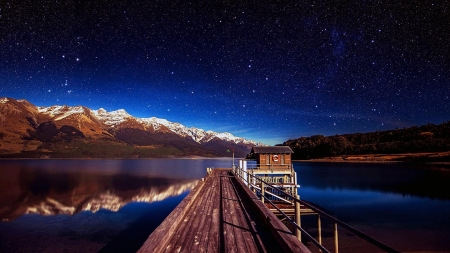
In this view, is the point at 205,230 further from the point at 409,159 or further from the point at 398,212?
the point at 409,159

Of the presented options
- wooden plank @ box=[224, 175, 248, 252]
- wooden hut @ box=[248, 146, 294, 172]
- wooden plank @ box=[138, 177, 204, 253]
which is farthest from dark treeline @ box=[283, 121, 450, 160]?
wooden plank @ box=[138, 177, 204, 253]

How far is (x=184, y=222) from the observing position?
7883mm

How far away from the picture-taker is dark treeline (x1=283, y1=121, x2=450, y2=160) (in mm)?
111312

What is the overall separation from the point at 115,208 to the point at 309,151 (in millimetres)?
143438

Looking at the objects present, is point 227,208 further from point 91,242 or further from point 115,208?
point 115,208

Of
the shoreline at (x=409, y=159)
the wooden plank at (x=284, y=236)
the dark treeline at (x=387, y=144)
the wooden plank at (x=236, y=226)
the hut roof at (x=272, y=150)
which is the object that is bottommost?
the shoreline at (x=409, y=159)

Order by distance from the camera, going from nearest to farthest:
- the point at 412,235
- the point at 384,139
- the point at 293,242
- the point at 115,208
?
1. the point at 293,242
2. the point at 412,235
3. the point at 115,208
4. the point at 384,139

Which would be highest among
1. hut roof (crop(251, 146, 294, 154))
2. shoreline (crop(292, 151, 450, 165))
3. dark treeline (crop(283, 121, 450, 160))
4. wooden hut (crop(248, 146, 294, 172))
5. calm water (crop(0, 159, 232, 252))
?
dark treeline (crop(283, 121, 450, 160))

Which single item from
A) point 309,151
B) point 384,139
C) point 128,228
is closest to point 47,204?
point 128,228

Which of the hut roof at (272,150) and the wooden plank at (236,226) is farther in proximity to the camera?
the hut roof at (272,150)

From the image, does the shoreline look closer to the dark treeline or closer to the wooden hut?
the dark treeline

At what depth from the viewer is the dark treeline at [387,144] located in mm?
111312

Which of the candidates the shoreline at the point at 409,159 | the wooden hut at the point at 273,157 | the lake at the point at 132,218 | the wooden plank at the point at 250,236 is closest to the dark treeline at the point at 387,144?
the shoreline at the point at 409,159

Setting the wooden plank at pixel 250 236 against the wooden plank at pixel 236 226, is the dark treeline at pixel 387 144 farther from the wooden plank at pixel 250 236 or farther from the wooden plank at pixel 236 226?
the wooden plank at pixel 250 236
